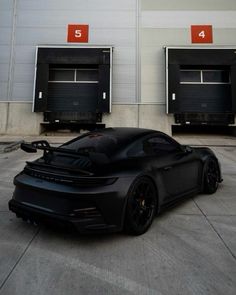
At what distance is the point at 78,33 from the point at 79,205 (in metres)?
13.0

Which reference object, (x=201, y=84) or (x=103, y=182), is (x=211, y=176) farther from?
(x=201, y=84)

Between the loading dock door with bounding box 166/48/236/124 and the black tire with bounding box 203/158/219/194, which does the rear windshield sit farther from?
the loading dock door with bounding box 166/48/236/124

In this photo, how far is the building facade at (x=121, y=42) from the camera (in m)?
13.7

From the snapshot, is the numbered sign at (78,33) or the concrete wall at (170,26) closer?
the concrete wall at (170,26)

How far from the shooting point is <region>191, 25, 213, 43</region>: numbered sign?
13.9 m

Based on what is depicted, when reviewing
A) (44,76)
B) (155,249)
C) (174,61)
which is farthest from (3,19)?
(155,249)

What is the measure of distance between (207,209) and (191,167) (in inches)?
26.6

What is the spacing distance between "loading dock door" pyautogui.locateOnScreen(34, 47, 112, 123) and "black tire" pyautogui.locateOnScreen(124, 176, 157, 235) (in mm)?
10243

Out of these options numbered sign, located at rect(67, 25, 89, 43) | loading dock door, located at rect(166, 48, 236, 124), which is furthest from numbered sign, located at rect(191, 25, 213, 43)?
numbered sign, located at rect(67, 25, 89, 43)

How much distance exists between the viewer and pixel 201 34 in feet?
45.8

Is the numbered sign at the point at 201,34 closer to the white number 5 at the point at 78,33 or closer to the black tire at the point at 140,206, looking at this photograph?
the white number 5 at the point at 78,33

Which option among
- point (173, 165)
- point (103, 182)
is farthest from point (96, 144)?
point (173, 165)

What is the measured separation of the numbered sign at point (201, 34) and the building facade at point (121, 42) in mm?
177

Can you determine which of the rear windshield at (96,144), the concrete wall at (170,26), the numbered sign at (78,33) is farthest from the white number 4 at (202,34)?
the rear windshield at (96,144)
